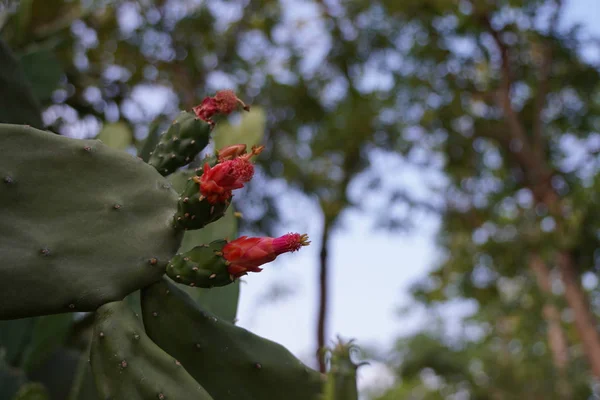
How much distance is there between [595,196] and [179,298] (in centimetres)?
634

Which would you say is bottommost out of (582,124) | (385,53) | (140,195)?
(140,195)

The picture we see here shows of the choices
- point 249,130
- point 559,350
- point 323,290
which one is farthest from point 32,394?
point 559,350

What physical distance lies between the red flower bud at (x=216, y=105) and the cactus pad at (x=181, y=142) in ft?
0.10

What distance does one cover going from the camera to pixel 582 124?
7.12 metres

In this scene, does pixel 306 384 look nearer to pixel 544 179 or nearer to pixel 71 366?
pixel 71 366

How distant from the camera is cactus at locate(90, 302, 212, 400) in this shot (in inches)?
32.4

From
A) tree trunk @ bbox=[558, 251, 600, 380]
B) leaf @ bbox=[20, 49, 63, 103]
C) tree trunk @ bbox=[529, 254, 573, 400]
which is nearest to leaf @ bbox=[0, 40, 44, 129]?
leaf @ bbox=[20, 49, 63, 103]

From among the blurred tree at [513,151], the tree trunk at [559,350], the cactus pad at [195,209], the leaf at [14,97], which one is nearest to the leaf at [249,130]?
the leaf at [14,97]

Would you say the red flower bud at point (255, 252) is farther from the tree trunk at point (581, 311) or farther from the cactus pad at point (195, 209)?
the tree trunk at point (581, 311)

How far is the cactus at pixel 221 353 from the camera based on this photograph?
3.12ft

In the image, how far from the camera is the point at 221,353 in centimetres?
98

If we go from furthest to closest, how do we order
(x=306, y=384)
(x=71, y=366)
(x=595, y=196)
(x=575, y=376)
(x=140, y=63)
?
(x=575, y=376) → (x=595, y=196) → (x=140, y=63) → (x=71, y=366) → (x=306, y=384)

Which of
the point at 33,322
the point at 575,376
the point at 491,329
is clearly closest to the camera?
the point at 33,322

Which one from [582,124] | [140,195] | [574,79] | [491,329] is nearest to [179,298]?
[140,195]
